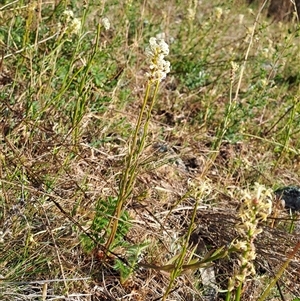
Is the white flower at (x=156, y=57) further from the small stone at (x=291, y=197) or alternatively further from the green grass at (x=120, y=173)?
the small stone at (x=291, y=197)

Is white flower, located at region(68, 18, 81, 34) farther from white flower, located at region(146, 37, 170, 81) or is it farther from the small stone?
the small stone

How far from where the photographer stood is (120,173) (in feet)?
7.37

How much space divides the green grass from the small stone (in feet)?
0.27

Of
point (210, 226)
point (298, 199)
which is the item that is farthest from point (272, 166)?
point (210, 226)

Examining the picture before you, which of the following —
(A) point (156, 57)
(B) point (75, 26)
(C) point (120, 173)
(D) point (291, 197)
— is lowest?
(D) point (291, 197)

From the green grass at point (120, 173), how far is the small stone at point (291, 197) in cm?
8

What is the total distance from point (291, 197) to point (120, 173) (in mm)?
948

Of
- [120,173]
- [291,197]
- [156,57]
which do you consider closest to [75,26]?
[120,173]

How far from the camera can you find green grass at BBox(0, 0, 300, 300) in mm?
1753

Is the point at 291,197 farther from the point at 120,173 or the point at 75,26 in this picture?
the point at 75,26

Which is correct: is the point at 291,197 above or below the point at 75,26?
Result: below

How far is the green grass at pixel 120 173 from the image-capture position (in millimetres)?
1753

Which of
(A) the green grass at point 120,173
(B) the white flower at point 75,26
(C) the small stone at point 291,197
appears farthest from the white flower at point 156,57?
(C) the small stone at point 291,197

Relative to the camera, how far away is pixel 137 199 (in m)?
2.20
